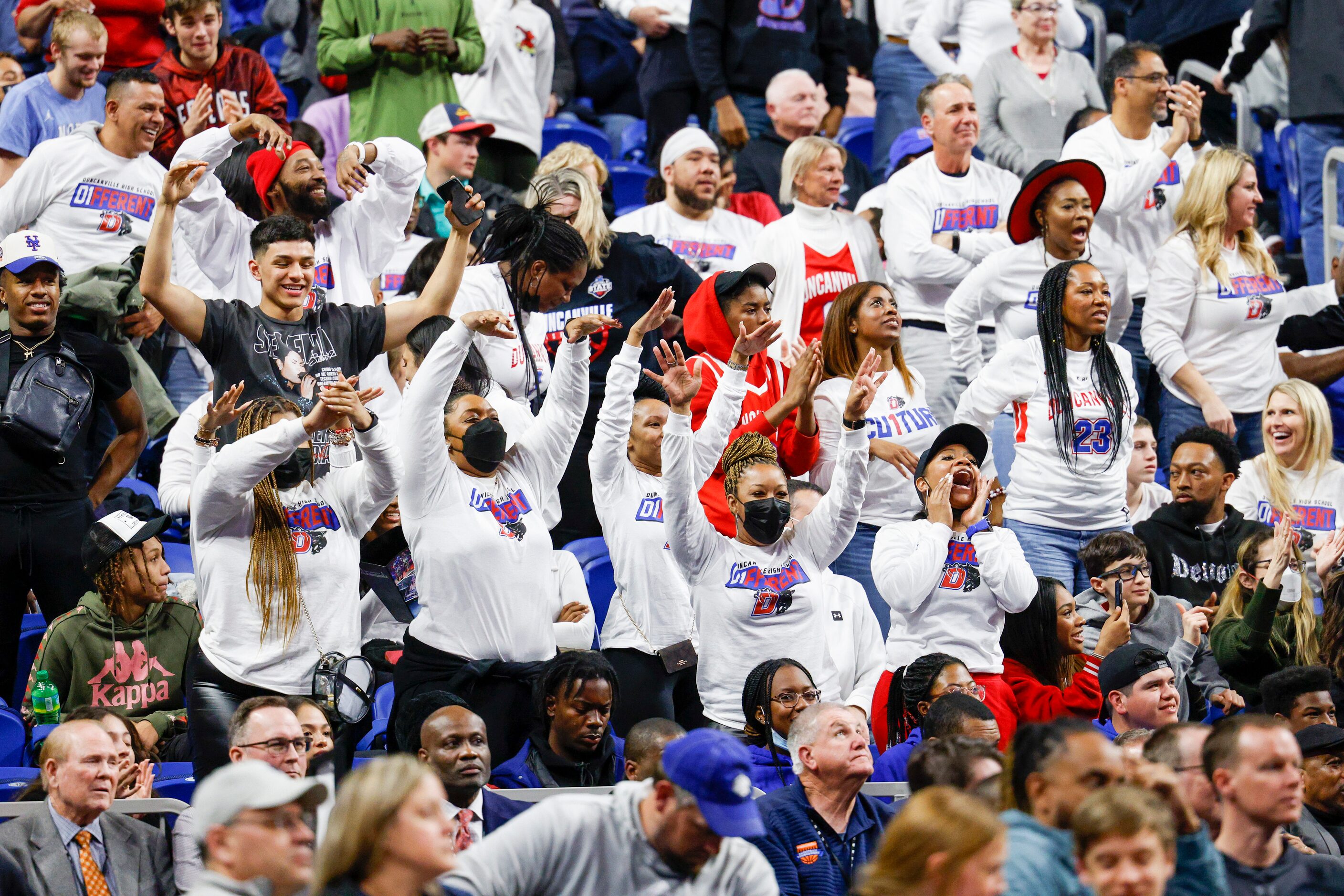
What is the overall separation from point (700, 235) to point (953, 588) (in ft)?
9.98

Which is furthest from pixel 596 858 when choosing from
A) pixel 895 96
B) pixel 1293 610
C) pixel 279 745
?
pixel 895 96

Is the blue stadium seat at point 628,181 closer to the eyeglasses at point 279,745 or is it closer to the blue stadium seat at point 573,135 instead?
the blue stadium seat at point 573,135

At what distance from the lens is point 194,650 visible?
5.99 m

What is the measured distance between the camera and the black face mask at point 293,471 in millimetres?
5992

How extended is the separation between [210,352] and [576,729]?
187cm

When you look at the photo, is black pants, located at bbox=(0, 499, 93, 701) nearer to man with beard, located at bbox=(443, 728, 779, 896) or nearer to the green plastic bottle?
the green plastic bottle

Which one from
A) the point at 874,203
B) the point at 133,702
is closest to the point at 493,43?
the point at 874,203

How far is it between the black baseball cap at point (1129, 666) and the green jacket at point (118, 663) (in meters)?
3.23

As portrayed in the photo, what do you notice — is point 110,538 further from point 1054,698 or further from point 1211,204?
point 1211,204

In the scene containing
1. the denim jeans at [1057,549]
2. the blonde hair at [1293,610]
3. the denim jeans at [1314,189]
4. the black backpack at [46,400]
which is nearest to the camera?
the black backpack at [46,400]

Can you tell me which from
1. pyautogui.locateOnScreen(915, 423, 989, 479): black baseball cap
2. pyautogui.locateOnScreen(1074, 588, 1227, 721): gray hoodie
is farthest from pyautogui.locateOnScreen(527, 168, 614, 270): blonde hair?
pyautogui.locateOnScreen(1074, 588, 1227, 721): gray hoodie

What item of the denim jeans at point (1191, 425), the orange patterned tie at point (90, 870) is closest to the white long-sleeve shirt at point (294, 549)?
the orange patterned tie at point (90, 870)

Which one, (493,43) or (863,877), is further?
(493,43)

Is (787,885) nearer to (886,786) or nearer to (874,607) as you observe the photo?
(886,786)
